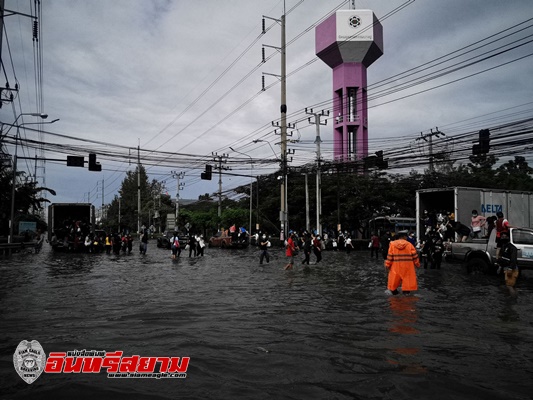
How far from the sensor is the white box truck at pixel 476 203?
749 inches

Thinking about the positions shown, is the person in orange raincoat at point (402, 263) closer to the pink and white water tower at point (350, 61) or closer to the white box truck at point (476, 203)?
the white box truck at point (476, 203)

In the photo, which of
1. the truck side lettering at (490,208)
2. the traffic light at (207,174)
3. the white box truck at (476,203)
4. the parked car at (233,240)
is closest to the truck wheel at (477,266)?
the white box truck at (476,203)

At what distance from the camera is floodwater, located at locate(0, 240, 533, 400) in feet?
14.5

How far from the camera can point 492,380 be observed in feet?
15.4

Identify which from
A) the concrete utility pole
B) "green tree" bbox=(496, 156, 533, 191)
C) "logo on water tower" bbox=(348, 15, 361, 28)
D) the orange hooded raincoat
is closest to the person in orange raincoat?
the orange hooded raincoat

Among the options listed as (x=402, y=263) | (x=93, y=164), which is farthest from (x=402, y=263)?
(x=93, y=164)

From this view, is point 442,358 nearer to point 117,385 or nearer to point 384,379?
point 384,379

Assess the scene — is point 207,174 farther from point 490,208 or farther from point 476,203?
point 490,208

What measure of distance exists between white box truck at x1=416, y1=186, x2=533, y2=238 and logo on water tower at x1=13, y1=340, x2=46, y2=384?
56.7 ft

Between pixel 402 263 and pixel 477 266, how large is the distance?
7.21m

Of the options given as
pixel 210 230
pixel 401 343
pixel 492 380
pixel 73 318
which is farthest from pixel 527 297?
pixel 210 230

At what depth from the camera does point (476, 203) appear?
19.4 m

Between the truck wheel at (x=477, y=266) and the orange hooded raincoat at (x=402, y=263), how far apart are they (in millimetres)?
6619

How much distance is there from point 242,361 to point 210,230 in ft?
→ 165
